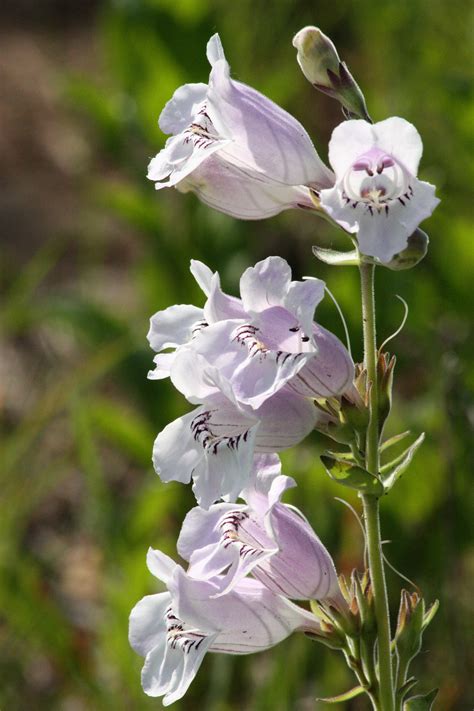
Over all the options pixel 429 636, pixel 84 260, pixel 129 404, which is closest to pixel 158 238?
pixel 129 404

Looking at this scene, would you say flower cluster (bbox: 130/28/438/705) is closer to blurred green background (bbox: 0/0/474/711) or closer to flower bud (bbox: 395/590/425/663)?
flower bud (bbox: 395/590/425/663)

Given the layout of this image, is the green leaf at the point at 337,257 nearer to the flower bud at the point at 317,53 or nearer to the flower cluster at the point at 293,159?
the flower cluster at the point at 293,159

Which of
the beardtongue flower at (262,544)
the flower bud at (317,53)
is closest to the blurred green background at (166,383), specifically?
the flower bud at (317,53)

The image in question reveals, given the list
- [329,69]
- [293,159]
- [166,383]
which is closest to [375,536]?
[293,159]

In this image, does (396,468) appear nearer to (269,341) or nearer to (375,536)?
(375,536)

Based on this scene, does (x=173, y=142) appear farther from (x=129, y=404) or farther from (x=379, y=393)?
(x=129, y=404)

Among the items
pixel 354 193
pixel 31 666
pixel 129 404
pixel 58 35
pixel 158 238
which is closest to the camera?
pixel 354 193
